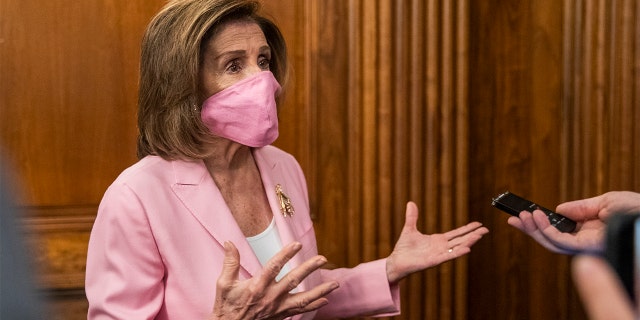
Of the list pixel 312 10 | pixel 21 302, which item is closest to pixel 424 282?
pixel 312 10

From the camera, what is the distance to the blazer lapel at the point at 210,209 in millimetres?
1921

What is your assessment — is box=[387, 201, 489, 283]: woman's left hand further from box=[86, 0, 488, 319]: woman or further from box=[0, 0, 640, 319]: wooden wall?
box=[0, 0, 640, 319]: wooden wall

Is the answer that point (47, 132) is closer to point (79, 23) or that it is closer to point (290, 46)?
point (79, 23)

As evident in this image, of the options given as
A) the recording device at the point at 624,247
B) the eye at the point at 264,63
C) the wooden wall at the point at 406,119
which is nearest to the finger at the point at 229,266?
the eye at the point at 264,63

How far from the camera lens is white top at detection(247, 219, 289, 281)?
6.63 feet

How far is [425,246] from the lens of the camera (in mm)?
2074

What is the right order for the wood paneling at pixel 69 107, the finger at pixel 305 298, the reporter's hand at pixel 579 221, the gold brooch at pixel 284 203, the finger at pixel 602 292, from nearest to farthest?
the finger at pixel 602 292, the finger at pixel 305 298, the reporter's hand at pixel 579 221, the gold brooch at pixel 284 203, the wood paneling at pixel 69 107

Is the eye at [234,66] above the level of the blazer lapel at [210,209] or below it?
above

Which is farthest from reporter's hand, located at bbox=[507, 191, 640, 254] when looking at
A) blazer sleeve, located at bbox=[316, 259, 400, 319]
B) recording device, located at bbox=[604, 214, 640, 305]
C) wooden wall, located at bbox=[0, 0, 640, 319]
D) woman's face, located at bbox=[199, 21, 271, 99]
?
recording device, located at bbox=[604, 214, 640, 305]

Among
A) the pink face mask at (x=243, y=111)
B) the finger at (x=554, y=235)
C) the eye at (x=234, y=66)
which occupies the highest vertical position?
the eye at (x=234, y=66)

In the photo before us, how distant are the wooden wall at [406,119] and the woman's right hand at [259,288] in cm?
116

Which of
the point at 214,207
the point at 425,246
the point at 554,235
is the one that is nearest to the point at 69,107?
the point at 214,207

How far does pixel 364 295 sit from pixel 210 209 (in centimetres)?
46

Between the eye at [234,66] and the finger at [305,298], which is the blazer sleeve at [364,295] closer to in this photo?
the finger at [305,298]
